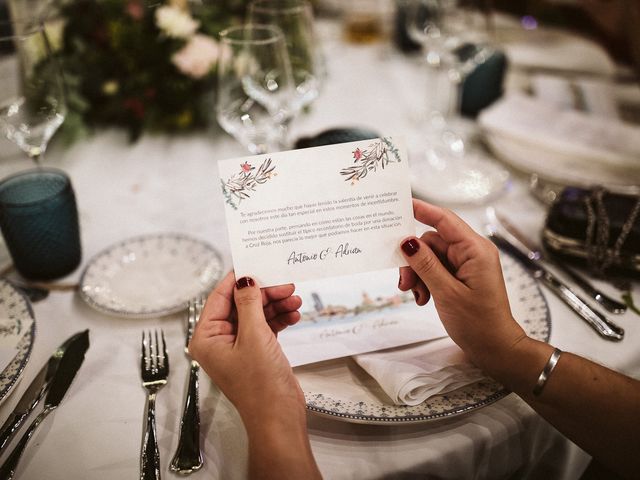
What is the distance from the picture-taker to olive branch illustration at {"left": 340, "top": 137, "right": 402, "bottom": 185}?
2.12 ft

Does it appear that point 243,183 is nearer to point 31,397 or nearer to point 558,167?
point 31,397

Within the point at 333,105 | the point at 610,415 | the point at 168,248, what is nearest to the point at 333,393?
the point at 610,415

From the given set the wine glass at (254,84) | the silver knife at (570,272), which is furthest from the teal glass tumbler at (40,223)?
the silver knife at (570,272)

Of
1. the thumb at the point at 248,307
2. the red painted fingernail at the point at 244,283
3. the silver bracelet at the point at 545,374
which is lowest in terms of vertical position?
the silver bracelet at the point at 545,374

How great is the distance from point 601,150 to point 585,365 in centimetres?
74

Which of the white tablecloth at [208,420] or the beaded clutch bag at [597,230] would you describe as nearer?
the white tablecloth at [208,420]

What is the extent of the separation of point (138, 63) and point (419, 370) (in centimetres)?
119

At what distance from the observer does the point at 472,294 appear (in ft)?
2.19

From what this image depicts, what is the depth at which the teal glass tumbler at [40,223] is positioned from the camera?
0.87 m

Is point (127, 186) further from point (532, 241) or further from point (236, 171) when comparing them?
point (532, 241)

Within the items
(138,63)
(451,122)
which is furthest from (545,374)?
(138,63)

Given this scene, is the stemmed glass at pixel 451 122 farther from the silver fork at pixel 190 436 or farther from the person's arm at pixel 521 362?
the silver fork at pixel 190 436

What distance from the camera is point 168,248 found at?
1.00 meters

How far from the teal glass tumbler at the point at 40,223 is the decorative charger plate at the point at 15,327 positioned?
70mm
